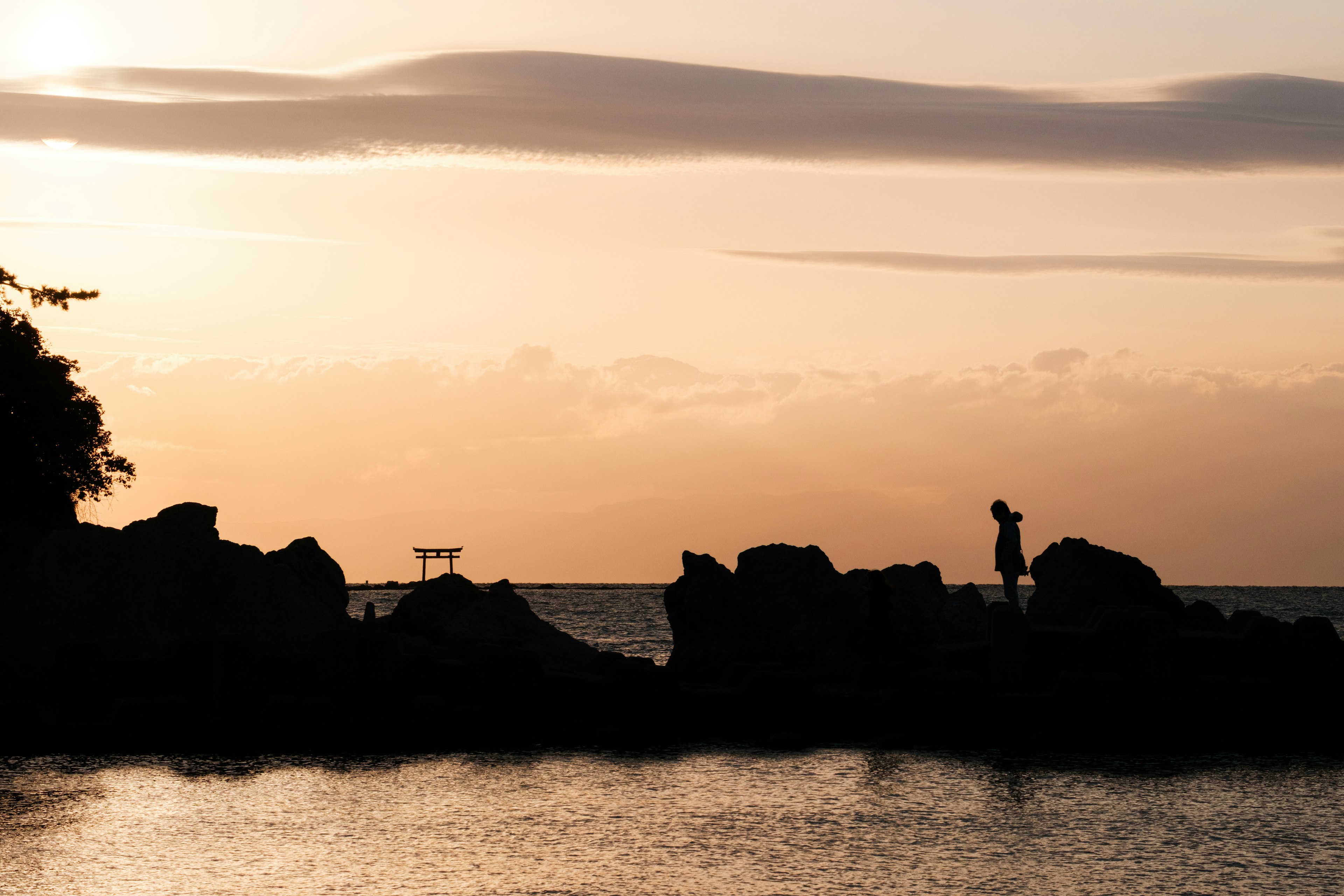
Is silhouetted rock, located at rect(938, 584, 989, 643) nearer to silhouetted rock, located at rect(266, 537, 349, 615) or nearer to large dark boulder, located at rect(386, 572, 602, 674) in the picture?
large dark boulder, located at rect(386, 572, 602, 674)

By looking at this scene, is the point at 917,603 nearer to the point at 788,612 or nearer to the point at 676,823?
the point at 788,612

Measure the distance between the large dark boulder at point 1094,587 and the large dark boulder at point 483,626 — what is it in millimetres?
8752

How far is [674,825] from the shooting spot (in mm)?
12797

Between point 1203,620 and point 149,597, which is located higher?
point 149,597

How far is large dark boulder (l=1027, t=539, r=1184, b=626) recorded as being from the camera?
2480cm

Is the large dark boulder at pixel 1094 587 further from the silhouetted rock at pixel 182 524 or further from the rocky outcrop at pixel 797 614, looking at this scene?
the silhouetted rock at pixel 182 524

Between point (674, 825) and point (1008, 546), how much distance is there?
989cm

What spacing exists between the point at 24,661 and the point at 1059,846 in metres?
22.1

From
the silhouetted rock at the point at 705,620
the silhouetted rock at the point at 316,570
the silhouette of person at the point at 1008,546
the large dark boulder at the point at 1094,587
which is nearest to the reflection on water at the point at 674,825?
the silhouette of person at the point at 1008,546

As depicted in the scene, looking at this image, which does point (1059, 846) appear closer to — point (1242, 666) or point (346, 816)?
point (346, 816)

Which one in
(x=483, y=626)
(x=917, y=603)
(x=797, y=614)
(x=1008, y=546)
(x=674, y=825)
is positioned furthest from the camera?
(x=917, y=603)

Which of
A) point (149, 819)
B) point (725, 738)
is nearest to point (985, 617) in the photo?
point (725, 738)

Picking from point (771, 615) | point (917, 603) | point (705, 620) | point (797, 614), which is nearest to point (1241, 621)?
point (917, 603)

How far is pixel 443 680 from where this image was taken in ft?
68.7
